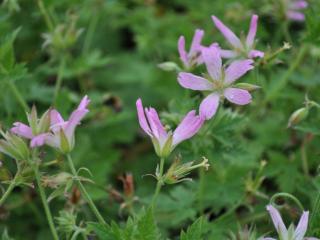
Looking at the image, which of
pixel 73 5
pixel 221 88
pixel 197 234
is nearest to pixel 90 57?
pixel 73 5

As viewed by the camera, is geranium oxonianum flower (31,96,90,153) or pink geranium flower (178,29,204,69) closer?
geranium oxonianum flower (31,96,90,153)

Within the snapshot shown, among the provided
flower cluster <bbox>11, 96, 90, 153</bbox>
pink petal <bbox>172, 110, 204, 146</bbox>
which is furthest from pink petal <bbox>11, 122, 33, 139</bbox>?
pink petal <bbox>172, 110, 204, 146</bbox>

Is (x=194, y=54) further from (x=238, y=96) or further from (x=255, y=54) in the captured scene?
(x=238, y=96)

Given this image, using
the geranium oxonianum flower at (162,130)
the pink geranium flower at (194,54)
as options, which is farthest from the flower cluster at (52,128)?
the pink geranium flower at (194,54)

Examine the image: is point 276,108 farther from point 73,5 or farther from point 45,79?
point 45,79

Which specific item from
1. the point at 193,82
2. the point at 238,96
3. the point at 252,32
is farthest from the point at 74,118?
the point at 252,32

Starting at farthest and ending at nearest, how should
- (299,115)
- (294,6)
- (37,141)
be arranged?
(294,6), (299,115), (37,141)

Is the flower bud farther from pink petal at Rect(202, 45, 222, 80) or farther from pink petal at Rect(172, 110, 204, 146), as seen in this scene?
pink petal at Rect(172, 110, 204, 146)

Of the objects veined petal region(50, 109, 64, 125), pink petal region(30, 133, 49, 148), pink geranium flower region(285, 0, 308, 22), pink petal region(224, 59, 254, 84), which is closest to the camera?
pink petal region(30, 133, 49, 148)
